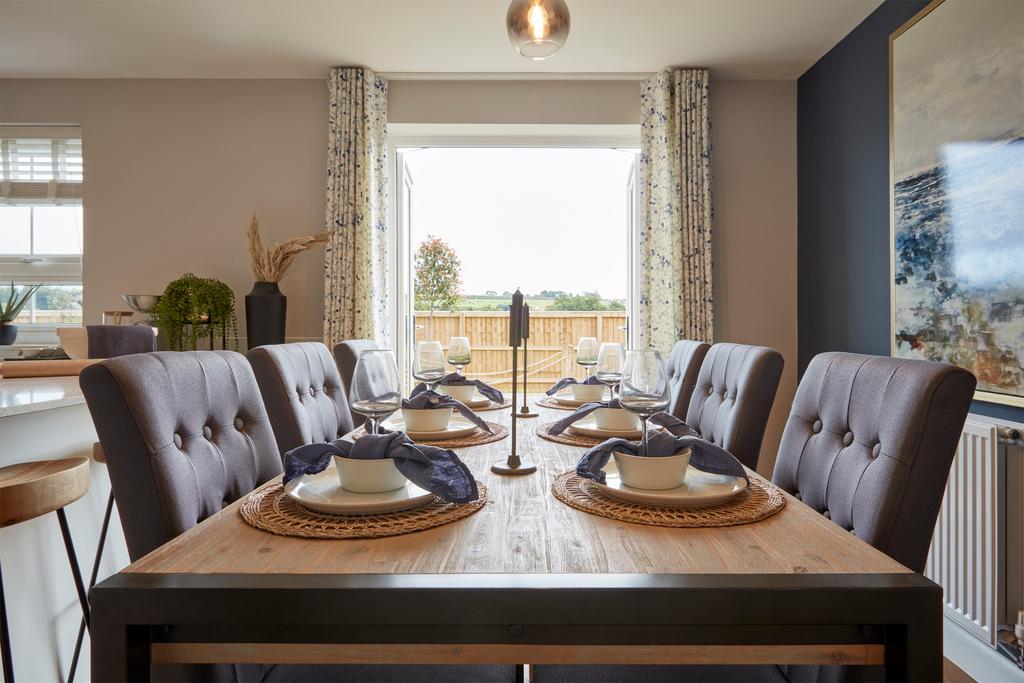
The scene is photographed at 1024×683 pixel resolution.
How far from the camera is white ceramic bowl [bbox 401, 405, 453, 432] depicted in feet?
4.92

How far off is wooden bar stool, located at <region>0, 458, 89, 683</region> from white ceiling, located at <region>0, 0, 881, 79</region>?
2446 mm

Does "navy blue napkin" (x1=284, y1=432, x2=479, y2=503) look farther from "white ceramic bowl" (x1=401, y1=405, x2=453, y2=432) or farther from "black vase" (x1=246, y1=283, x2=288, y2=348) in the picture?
"black vase" (x1=246, y1=283, x2=288, y2=348)

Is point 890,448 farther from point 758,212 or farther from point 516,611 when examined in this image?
point 758,212

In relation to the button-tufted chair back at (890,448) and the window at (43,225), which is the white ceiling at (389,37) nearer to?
the window at (43,225)

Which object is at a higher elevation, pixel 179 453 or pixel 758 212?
pixel 758 212

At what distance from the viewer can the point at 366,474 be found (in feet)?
2.97

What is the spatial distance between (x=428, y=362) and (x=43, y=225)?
396 cm

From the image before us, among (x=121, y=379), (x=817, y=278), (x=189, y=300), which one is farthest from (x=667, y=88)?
(x=121, y=379)

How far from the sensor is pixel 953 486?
218 centimetres

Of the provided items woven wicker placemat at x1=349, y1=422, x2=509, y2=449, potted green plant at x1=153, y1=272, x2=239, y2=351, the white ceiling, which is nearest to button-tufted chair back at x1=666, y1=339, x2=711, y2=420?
woven wicker placemat at x1=349, y1=422, x2=509, y2=449

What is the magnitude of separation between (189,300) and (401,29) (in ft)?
6.31

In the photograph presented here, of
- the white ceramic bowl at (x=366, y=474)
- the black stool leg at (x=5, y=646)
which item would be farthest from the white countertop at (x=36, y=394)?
the white ceramic bowl at (x=366, y=474)

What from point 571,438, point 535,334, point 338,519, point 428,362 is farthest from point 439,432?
point 535,334

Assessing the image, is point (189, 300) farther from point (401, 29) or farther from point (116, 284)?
point (401, 29)
